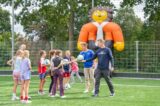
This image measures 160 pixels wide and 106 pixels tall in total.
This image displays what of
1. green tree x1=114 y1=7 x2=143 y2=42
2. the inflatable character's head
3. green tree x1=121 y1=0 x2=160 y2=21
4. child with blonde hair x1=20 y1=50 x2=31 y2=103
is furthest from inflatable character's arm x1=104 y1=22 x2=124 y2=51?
green tree x1=114 y1=7 x2=143 y2=42

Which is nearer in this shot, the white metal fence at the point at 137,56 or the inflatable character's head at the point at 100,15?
the inflatable character's head at the point at 100,15

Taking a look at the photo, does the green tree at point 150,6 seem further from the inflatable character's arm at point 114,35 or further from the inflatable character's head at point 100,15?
the inflatable character's arm at point 114,35

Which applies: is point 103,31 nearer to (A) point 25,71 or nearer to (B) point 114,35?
(B) point 114,35

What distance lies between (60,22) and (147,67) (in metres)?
9.58

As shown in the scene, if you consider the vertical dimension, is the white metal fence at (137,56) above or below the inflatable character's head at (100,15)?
below

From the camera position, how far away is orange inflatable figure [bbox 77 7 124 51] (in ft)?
71.6

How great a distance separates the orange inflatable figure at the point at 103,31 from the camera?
2183 centimetres

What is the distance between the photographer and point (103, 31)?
22.1 m

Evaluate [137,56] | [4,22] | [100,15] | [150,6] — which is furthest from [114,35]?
[4,22]

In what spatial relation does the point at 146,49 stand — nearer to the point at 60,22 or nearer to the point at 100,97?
the point at 60,22

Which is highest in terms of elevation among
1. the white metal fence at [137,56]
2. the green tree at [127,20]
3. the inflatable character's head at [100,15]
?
the green tree at [127,20]

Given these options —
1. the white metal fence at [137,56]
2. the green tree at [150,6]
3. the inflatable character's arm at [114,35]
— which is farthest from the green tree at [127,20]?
the inflatable character's arm at [114,35]

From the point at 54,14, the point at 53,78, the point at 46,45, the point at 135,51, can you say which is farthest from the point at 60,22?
the point at 53,78

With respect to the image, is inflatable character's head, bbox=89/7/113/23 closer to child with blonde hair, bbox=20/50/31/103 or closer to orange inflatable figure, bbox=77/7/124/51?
orange inflatable figure, bbox=77/7/124/51
